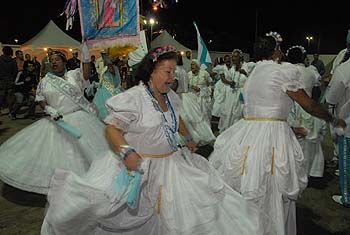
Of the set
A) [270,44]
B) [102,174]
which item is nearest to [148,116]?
[102,174]

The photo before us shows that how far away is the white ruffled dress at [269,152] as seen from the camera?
3793 millimetres

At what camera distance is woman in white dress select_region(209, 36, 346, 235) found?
149 inches

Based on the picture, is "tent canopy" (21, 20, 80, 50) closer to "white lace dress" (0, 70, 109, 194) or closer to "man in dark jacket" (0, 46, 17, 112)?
"man in dark jacket" (0, 46, 17, 112)

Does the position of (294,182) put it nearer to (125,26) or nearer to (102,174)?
(102,174)

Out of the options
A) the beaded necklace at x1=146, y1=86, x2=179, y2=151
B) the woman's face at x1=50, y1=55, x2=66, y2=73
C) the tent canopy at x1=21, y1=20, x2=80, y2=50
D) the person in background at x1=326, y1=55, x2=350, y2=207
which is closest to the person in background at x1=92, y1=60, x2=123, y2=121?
the woman's face at x1=50, y1=55, x2=66, y2=73

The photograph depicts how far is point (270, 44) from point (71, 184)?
243cm

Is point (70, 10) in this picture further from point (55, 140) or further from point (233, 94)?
point (233, 94)

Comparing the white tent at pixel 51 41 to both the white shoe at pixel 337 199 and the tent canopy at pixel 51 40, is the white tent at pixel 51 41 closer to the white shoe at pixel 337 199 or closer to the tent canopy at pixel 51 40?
the tent canopy at pixel 51 40

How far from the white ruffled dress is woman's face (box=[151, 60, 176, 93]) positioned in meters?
1.14

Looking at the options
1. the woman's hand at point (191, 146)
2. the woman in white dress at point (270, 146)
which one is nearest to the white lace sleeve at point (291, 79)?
the woman in white dress at point (270, 146)

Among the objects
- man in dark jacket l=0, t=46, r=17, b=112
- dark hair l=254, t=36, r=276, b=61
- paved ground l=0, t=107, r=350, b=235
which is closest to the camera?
dark hair l=254, t=36, r=276, b=61

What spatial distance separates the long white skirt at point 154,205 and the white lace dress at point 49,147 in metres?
2.63

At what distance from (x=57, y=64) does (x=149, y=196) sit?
360 cm

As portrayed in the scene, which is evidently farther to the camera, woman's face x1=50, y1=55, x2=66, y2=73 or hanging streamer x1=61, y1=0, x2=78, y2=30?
woman's face x1=50, y1=55, x2=66, y2=73
